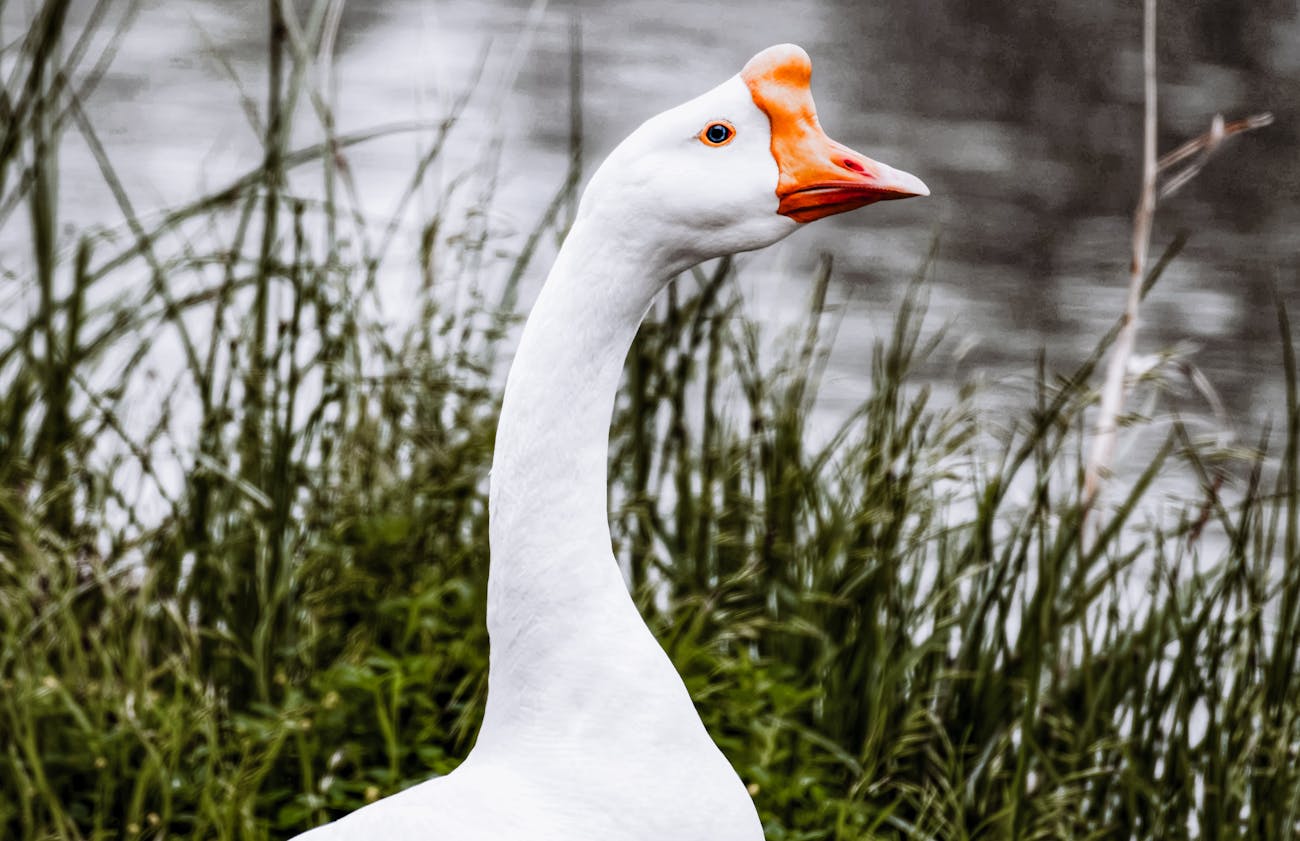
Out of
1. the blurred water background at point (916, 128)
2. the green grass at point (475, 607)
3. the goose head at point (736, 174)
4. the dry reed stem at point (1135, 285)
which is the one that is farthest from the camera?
the blurred water background at point (916, 128)

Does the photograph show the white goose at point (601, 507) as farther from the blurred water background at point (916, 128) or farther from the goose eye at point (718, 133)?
the blurred water background at point (916, 128)

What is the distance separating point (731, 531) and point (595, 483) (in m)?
1.86

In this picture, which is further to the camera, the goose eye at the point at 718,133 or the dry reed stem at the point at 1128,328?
the dry reed stem at the point at 1128,328

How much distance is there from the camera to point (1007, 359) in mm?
6652

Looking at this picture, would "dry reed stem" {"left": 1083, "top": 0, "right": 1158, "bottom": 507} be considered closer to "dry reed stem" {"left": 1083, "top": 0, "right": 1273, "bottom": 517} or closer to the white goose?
"dry reed stem" {"left": 1083, "top": 0, "right": 1273, "bottom": 517}

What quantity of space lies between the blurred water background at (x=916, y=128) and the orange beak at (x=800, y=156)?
12.4 ft

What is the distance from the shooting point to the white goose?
80.2 inches

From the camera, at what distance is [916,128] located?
913 cm

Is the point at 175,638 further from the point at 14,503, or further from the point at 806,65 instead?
the point at 806,65

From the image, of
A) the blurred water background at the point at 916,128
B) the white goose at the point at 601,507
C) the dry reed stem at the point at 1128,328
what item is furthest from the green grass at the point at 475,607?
the blurred water background at the point at 916,128

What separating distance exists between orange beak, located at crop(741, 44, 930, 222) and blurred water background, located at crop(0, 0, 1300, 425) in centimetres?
378

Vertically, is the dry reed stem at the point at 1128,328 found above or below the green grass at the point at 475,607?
above

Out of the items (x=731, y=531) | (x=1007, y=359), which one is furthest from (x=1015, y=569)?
(x=1007, y=359)

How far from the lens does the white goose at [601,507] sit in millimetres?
2037
